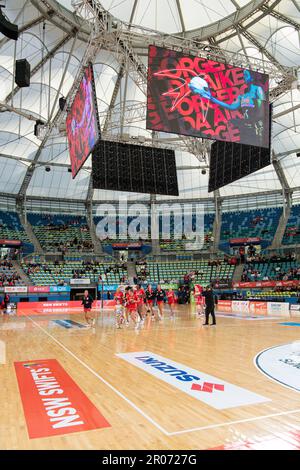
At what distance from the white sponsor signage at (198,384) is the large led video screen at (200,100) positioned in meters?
9.00

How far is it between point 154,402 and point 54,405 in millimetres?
1564

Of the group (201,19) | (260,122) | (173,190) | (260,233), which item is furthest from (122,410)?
(260,233)

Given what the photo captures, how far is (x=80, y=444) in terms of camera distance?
4.20m

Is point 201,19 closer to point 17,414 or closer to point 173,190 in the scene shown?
point 173,190

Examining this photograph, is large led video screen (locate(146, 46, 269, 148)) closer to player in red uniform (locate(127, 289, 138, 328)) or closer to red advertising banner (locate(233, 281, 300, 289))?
player in red uniform (locate(127, 289, 138, 328))

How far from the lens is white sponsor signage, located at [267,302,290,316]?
27.3m

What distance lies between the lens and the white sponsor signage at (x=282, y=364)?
7.25 metres

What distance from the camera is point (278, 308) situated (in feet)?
92.2

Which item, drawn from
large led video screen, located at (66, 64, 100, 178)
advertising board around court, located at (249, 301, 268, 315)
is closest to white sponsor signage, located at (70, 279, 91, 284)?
advertising board around court, located at (249, 301, 268, 315)

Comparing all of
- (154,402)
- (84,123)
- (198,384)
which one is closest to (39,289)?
(84,123)

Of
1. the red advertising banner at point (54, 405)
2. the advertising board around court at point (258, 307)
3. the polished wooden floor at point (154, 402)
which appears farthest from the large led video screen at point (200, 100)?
the advertising board around court at point (258, 307)

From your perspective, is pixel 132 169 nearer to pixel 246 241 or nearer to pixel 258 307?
pixel 258 307

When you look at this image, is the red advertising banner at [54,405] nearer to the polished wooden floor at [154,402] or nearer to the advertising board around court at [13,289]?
the polished wooden floor at [154,402]

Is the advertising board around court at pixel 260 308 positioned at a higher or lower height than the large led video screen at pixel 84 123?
lower
